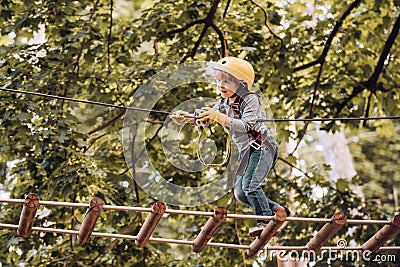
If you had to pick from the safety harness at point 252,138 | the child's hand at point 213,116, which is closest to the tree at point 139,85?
the safety harness at point 252,138

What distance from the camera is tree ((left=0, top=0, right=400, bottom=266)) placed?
18.1ft

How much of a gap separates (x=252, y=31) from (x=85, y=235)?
307cm

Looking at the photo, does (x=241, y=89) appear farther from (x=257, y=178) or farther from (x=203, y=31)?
(x=203, y=31)

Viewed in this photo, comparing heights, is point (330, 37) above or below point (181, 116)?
above

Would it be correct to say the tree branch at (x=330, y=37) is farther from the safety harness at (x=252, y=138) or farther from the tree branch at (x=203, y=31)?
the safety harness at (x=252, y=138)

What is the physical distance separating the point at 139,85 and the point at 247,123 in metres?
2.37

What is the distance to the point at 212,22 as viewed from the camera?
19.4ft

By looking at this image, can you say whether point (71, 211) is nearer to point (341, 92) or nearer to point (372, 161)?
point (341, 92)

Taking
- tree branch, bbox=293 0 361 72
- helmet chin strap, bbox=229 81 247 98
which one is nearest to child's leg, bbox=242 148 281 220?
helmet chin strap, bbox=229 81 247 98

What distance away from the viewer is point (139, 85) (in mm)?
5742

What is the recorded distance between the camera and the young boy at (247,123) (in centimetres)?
354

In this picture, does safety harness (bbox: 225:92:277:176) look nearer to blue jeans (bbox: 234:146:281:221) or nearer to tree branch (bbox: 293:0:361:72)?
blue jeans (bbox: 234:146:281:221)

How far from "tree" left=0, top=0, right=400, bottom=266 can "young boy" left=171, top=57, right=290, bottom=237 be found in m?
1.96

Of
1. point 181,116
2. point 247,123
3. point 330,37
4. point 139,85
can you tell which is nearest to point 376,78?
point 330,37
